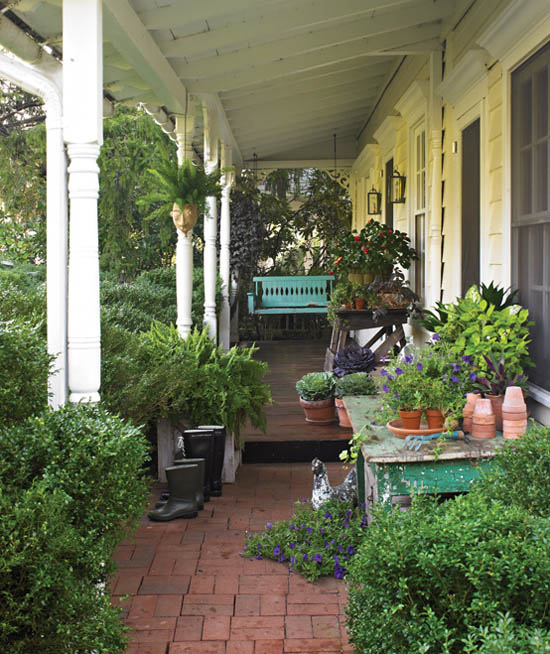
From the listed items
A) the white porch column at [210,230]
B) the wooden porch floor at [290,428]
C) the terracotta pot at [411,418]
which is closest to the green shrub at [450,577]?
the terracotta pot at [411,418]

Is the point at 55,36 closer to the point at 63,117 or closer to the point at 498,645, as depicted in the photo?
the point at 63,117

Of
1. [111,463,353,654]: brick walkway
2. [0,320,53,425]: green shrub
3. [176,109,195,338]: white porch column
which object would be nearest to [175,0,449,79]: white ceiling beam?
[176,109,195,338]: white porch column

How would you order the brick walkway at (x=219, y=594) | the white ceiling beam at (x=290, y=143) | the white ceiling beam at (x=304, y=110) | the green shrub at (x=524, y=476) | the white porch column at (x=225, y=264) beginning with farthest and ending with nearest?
the white ceiling beam at (x=290, y=143) < the white porch column at (x=225, y=264) < the white ceiling beam at (x=304, y=110) < the brick walkway at (x=219, y=594) < the green shrub at (x=524, y=476)

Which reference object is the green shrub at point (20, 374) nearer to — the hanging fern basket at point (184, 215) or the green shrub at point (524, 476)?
the green shrub at point (524, 476)

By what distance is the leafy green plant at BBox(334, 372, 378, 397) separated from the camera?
5625 mm

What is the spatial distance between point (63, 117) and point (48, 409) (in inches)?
49.1

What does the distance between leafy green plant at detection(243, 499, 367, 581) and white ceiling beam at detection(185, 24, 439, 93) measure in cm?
365

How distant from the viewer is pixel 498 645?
1.59m

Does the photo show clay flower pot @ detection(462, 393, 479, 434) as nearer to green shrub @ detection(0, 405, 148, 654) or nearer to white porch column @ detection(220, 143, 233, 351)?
green shrub @ detection(0, 405, 148, 654)

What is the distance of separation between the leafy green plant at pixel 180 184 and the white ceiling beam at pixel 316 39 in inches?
27.9

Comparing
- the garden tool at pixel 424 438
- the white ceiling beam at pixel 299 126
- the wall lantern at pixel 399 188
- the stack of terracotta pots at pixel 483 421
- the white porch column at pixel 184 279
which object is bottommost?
the garden tool at pixel 424 438

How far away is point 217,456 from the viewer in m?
4.73

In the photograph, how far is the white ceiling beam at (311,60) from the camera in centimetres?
611

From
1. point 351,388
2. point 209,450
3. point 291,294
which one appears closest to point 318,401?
point 351,388
